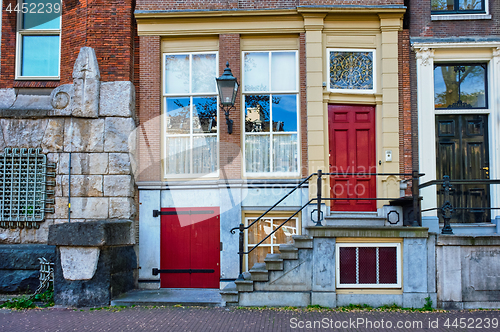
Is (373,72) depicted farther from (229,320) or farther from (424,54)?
(229,320)

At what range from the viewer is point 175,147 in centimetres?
985

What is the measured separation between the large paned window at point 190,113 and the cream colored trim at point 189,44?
12 cm

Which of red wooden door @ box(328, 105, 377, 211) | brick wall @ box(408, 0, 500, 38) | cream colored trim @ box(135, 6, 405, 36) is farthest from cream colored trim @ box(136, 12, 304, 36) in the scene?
brick wall @ box(408, 0, 500, 38)

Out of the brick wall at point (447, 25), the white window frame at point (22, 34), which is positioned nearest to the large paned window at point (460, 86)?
the brick wall at point (447, 25)

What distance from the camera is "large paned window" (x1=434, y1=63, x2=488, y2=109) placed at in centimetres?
973

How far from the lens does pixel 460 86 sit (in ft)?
32.0

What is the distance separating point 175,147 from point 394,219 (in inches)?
211

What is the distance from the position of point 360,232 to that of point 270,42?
4917mm

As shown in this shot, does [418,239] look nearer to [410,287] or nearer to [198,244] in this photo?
[410,287]

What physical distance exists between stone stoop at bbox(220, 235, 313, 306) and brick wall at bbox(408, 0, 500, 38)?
5745 mm

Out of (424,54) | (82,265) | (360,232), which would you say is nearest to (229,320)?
(360,232)

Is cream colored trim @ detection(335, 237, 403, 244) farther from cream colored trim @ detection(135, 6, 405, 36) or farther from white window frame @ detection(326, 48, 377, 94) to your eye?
cream colored trim @ detection(135, 6, 405, 36)

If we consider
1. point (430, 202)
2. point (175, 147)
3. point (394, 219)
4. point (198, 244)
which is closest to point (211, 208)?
point (198, 244)

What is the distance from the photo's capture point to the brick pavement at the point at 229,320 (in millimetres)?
6738
